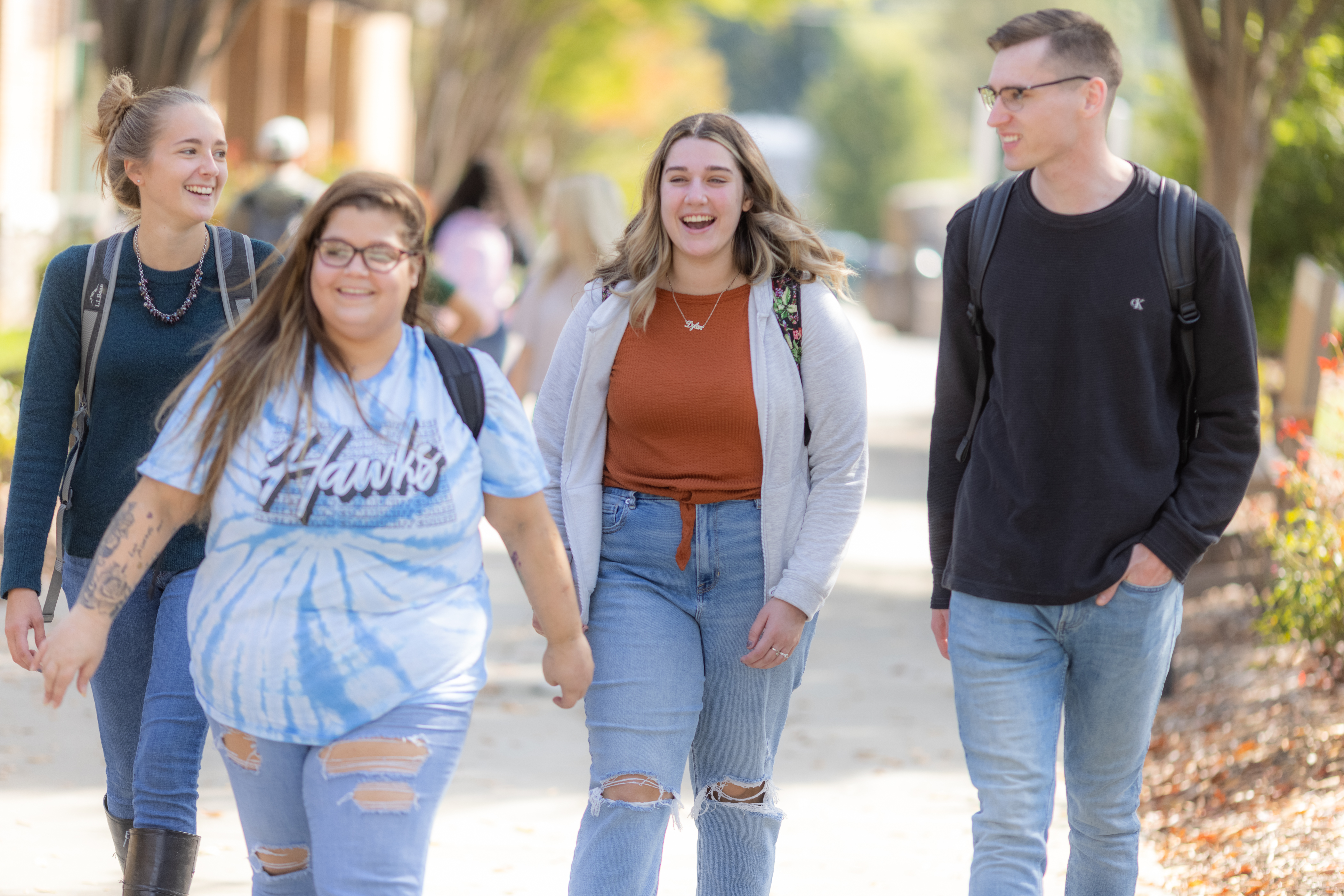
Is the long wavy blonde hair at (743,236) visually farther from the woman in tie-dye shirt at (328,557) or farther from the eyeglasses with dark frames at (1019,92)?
the woman in tie-dye shirt at (328,557)

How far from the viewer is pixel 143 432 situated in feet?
12.2

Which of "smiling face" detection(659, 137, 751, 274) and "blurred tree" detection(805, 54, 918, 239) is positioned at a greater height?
"blurred tree" detection(805, 54, 918, 239)

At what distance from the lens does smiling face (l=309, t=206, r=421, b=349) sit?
2.91 m

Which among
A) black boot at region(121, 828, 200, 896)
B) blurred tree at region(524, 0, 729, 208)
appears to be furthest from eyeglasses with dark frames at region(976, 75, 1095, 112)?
blurred tree at region(524, 0, 729, 208)

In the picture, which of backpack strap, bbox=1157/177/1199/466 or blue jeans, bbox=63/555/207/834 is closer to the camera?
backpack strap, bbox=1157/177/1199/466

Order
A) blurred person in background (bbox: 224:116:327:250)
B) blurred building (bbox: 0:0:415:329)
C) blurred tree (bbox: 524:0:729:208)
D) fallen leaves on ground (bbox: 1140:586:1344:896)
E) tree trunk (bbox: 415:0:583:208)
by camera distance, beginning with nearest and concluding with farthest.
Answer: fallen leaves on ground (bbox: 1140:586:1344:896) < blurred person in background (bbox: 224:116:327:250) < blurred building (bbox: 0:0:415:329) < tree trunk (bbox: 415:0:583:208) < blurred tree (bbox: 524:0:729:208)

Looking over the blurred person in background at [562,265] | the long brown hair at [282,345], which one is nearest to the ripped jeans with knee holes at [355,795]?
the long brown hair at [282,345]

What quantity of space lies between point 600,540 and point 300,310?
102 centimetres

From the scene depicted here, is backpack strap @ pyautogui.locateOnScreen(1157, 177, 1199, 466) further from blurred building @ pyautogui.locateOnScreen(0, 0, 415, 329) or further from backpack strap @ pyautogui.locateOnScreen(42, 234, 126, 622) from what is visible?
blurred building @ pyautogui.locateOnScreen(0, 0, 415, 329)

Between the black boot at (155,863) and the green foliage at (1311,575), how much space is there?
3910mm

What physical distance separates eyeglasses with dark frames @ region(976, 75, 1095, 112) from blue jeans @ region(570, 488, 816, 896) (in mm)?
1013

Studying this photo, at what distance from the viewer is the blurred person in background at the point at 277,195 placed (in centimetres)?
895

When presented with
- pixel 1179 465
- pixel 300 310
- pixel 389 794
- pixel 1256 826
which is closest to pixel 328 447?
pixel 300 310

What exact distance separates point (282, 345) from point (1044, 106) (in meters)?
1.60
